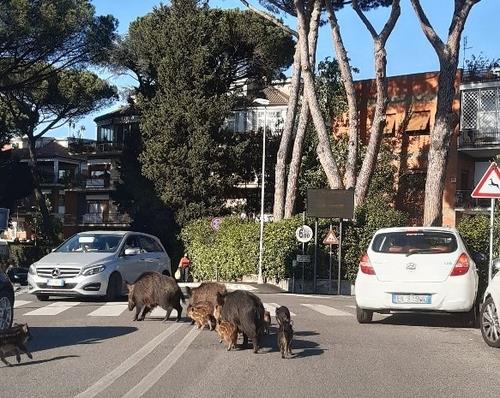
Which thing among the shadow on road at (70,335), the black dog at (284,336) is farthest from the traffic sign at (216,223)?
the black dog at (284,336)

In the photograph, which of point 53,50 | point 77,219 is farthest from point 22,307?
point 77,219

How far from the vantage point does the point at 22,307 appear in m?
14.8

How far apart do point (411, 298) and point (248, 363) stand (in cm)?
393

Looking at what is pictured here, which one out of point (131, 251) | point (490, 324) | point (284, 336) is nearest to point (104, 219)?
point (131, 251)

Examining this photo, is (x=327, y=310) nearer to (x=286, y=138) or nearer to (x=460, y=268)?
(x=460, y=268)

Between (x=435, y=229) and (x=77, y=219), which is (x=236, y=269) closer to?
(x=435, y=229)

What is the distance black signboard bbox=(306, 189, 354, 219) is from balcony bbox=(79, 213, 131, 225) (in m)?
40.1

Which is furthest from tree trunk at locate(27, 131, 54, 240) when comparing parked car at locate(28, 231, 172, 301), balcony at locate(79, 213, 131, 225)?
parked car at locate(28, 231, 172, 301)

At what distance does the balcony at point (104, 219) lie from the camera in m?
66.8

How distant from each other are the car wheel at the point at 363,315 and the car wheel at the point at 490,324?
7.88 feet

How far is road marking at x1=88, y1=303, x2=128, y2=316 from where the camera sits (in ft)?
43.7

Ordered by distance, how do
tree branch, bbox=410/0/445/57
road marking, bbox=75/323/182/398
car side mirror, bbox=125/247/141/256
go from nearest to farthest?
road marking, bbox=75/323/182/398 → car side mirror, bbox=125/247/141/256 → tree branch, bbox=410/0/445/57

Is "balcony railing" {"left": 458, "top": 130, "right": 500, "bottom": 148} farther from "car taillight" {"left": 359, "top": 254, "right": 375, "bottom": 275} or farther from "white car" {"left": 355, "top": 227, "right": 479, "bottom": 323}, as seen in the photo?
"car taillight" {"left": 359, "top": 254, "right": 375, "bottom": 275}

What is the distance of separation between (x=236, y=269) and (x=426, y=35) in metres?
12.6
